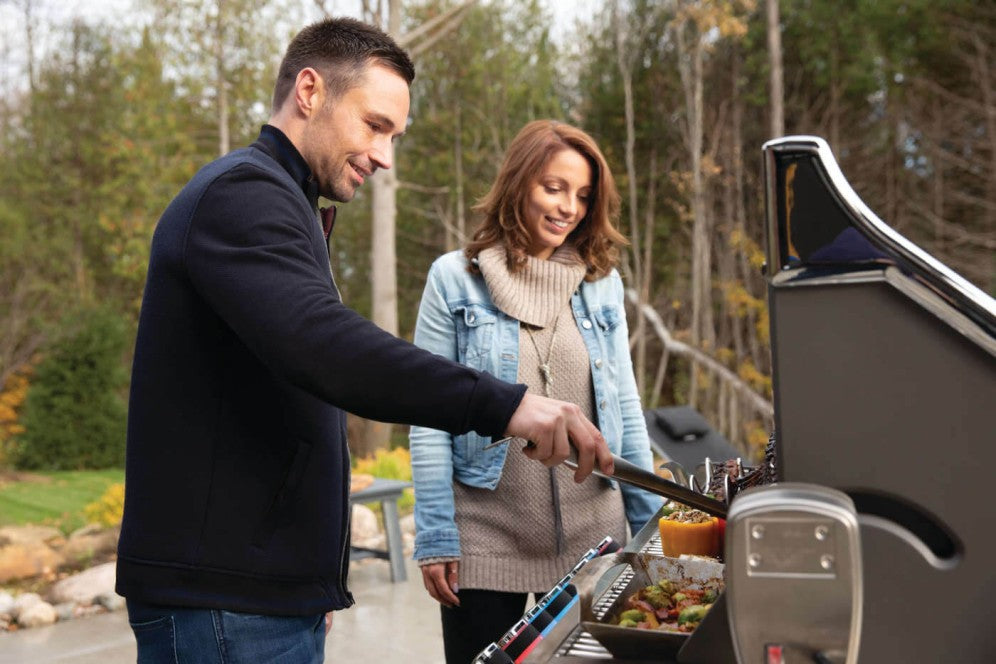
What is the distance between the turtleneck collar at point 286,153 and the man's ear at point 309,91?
59 mm

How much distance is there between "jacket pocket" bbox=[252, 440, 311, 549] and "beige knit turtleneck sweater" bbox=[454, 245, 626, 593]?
2.83 ft

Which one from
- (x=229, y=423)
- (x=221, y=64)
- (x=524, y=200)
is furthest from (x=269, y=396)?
(x=221, y=64)

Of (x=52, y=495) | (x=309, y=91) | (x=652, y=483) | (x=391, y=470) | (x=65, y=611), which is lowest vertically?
(x=52, y=495)

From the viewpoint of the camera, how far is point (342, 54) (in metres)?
1.68

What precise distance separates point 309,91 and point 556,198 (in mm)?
939

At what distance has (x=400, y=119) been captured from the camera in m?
1.73

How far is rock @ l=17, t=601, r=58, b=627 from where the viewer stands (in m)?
5.14

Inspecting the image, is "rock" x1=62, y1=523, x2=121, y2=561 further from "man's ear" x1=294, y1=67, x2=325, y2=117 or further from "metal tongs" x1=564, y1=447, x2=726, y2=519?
"metal tongs" x1=564, y1=447, x2=726, y2=519

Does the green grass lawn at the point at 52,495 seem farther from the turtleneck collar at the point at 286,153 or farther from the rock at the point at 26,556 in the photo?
the turtleneck collar at the point at 286,153

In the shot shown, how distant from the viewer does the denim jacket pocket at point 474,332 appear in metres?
2.39

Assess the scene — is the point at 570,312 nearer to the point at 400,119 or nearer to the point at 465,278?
the point at 465,278

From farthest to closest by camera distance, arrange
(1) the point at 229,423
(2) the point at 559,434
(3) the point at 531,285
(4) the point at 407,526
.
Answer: (4) the point at 407,526 → (3) the point at 531,285 → (1) the point at 229,423 → (2) the point at 559,434

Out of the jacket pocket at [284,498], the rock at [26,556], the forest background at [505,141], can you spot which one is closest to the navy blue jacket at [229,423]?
the jacket pocket at [284,498]

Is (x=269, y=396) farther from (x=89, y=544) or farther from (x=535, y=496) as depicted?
(x=89, y=544)
